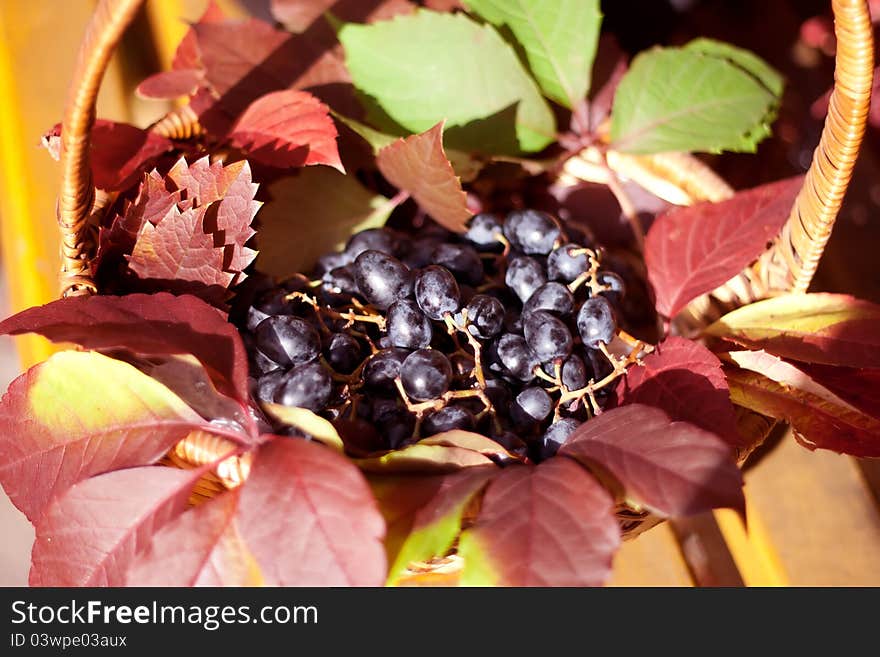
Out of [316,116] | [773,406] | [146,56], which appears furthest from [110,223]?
[146,56]

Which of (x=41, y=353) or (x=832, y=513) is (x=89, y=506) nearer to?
(x=41, y=353)

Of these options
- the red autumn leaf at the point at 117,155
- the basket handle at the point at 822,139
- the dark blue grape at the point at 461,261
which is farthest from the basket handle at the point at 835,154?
the red autumn leaf at the point at 117,155

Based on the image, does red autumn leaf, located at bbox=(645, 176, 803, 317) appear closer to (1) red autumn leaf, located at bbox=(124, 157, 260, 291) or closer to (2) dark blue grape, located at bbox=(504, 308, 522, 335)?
(2) dark blue grape, located at bbox=(504, 308, 522, 335)

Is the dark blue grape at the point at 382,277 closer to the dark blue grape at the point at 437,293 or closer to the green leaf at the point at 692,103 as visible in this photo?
the dark blue grape at the point at 437,293

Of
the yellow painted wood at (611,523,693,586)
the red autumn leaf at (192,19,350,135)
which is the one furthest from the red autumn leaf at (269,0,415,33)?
the yellow painted wood at (611,523,693,586)

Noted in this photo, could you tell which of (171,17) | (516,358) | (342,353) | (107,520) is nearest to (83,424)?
(107,520)
